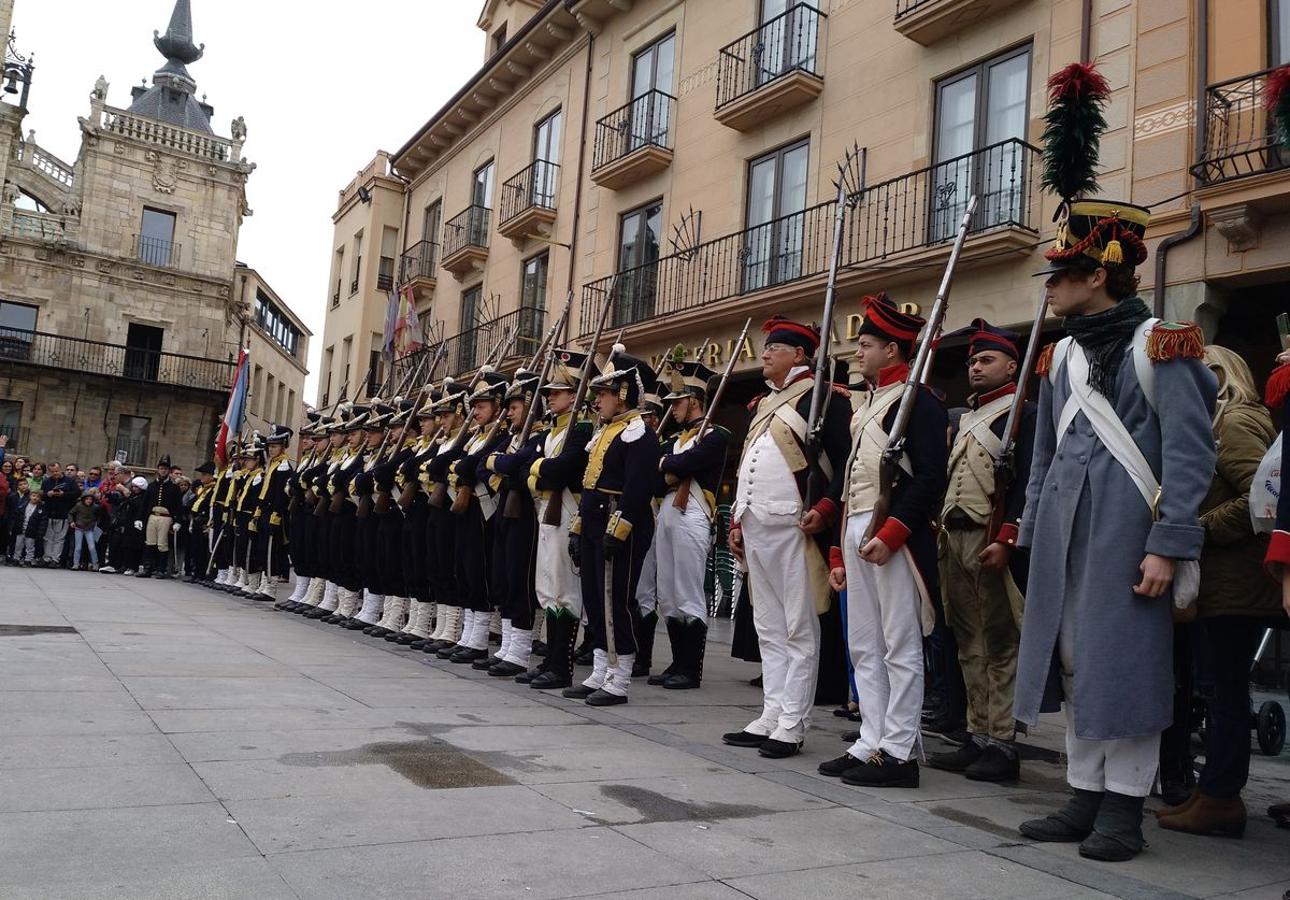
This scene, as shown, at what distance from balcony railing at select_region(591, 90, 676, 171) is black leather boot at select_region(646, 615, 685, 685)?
1108cm

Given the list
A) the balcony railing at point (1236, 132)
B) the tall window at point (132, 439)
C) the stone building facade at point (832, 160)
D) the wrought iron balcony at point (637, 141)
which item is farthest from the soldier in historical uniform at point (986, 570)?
the tall window at point (132, 439)

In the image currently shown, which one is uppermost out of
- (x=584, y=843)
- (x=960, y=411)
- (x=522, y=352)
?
(x=522, y=352)

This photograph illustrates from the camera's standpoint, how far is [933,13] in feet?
40.8

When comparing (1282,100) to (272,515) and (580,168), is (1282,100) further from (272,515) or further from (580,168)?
(580,168)

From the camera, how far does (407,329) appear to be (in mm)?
22578

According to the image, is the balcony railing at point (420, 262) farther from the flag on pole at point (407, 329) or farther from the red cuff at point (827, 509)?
the red cuff at point (827, 509)

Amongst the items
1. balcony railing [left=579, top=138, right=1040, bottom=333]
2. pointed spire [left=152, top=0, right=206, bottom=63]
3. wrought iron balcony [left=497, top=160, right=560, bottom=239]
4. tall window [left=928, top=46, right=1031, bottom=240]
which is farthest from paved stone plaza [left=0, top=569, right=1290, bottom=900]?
pointed spire [left=152, top=0, right=206, bottom=63]

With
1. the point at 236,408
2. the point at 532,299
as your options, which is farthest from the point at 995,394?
the point at 236,408

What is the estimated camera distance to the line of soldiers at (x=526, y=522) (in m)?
6.44

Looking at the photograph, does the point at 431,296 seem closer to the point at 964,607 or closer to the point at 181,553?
the point at 181,553

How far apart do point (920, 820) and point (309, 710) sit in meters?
3.03

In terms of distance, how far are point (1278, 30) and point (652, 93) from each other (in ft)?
31.9

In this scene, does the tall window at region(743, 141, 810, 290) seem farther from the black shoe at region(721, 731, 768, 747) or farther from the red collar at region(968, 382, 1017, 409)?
the black shoe at region(721, 731, 768, 747)

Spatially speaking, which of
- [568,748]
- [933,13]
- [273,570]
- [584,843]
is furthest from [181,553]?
[584,843]
